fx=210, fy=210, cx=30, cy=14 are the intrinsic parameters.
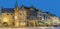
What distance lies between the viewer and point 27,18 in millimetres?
18375

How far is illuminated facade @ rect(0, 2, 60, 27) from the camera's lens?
18.4m

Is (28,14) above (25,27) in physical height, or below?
above

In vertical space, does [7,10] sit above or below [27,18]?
above

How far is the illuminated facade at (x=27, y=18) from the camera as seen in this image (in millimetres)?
18391

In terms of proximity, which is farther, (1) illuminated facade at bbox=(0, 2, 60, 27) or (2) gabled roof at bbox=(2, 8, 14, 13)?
(2) gabled roof at bbox=(2, 8, 14, 13)

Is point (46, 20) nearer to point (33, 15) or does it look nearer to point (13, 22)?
point (33, 15)

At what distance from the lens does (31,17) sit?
731 inches

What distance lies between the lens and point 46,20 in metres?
18.8

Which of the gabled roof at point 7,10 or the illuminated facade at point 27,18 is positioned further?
the gabled roof at point 7,10

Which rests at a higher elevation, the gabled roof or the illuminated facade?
the gabled roof

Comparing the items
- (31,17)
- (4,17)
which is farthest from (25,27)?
(4,17)

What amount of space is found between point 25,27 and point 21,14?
3.94ft

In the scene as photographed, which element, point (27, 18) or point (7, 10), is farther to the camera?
point (7, 10)

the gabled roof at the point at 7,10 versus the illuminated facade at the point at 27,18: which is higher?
the gabled roof at the point at 7,10
